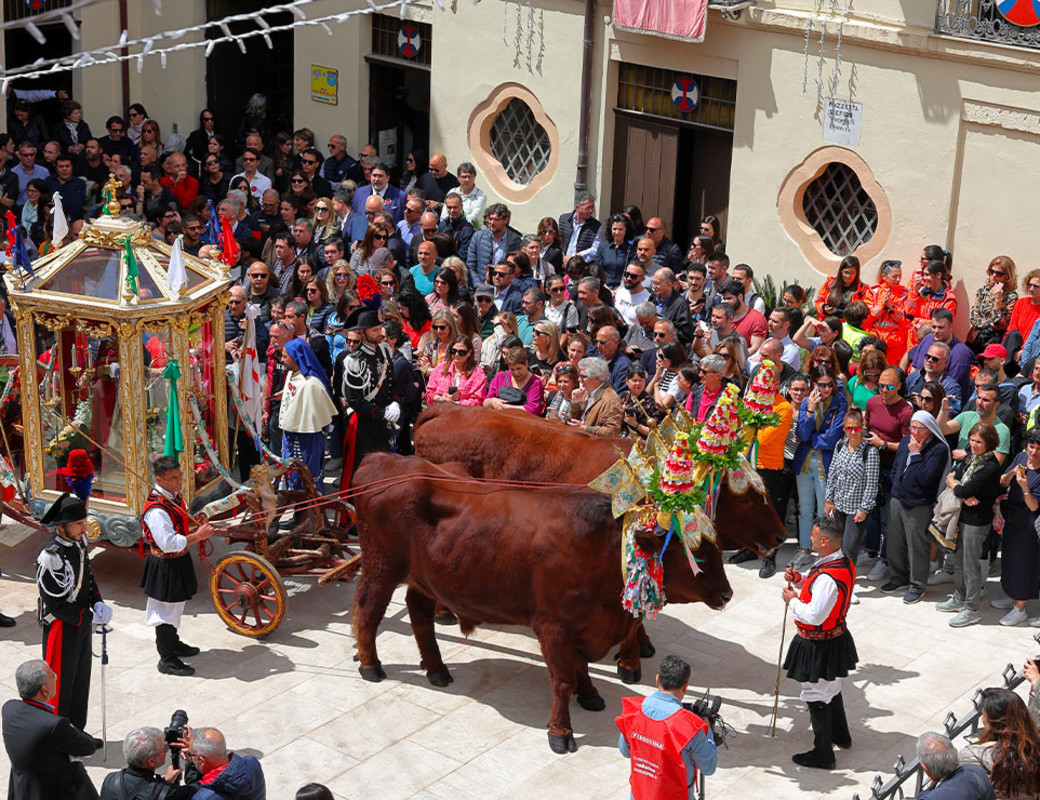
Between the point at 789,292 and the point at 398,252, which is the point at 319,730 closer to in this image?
the point at 789,292

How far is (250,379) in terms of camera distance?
12633mm

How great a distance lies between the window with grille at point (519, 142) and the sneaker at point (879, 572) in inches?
314

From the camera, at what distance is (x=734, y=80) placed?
54.6ft

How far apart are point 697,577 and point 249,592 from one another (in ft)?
11.1

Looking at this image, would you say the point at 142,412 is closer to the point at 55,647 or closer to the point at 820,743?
the point at 55,647

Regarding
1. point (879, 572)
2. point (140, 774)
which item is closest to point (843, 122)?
point (879, 572)

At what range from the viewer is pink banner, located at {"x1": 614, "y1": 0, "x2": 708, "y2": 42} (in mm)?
16219

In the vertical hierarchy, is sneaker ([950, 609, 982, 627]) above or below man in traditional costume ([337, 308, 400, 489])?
below

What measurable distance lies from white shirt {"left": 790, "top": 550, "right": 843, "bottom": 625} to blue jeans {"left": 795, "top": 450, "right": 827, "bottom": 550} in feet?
9.60

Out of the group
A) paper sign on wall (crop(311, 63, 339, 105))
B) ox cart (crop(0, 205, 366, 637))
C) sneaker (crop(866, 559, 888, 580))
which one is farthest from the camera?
paper sign on wall (crop(311, 63, 339, 105))

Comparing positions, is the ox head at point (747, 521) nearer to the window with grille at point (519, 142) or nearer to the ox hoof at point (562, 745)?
the ox hoof at point (562, 745)

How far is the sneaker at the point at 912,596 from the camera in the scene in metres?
11.9

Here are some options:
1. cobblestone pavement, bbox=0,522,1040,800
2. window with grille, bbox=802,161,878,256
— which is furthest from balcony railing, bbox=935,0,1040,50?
cobblestone pavement, bbox=0,522,1040,800

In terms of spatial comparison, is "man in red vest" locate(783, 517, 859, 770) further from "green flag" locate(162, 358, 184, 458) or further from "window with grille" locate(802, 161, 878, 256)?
"window with grille" locate(802, 161, 878, 256)
